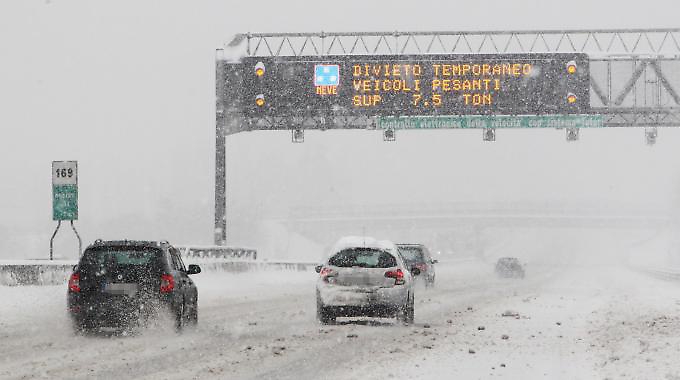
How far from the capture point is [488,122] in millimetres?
40125

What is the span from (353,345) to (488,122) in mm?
26141

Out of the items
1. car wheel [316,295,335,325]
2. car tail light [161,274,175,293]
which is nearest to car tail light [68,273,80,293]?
car tail light [161,274,175,293]

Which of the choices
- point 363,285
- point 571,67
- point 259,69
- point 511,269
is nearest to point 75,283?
point 363,285

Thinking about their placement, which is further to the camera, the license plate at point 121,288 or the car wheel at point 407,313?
the car wheel at point 407,313

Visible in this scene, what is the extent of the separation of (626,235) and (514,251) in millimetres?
28559

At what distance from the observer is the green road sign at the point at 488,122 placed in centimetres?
3975

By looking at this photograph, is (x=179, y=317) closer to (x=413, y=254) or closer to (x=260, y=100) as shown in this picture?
(x=413, y=254)

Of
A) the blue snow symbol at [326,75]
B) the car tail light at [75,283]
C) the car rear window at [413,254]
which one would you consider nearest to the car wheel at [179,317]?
the car tail light at [75,283]

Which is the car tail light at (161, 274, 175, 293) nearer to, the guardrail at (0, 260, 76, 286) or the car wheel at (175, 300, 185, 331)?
the car wheel at (175, 300, 185, 331)

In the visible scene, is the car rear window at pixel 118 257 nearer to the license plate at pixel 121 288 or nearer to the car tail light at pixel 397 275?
the license plate at pixel 121 288

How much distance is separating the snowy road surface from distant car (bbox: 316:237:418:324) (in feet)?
1.01

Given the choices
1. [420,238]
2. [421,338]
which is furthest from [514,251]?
[421,338]

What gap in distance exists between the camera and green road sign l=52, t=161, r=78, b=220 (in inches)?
1061

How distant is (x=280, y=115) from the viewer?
3994 centimetres
